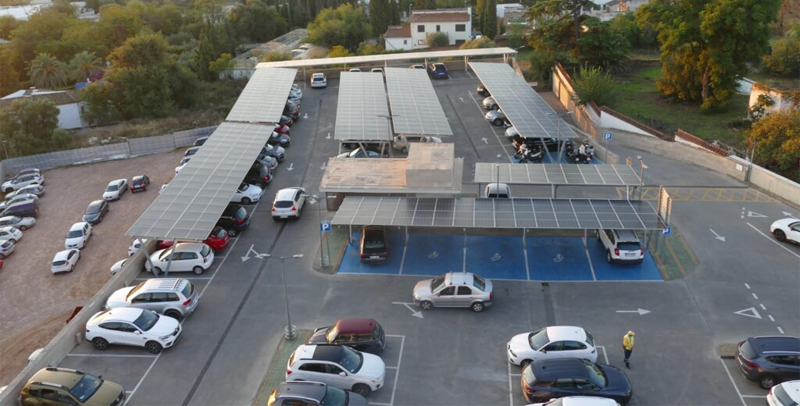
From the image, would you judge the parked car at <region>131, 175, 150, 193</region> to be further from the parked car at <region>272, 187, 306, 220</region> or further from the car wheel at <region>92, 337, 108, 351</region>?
the car wheel at <region>92, 337, 108, 351</region>

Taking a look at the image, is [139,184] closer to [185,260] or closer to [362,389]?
[185,260]

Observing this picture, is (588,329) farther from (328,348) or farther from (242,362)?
Result: (242,362)

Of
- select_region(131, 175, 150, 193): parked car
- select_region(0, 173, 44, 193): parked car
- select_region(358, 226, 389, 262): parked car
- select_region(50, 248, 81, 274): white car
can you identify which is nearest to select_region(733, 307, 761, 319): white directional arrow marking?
select_region(358, 226, 389, 262): parked car

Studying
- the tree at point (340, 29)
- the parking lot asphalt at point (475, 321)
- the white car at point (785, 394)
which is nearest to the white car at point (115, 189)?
the parking lot asphalt at point (475, 321)

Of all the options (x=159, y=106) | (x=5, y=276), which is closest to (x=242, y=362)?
(x=5, y=276)

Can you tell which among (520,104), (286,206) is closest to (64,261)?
(286,206)

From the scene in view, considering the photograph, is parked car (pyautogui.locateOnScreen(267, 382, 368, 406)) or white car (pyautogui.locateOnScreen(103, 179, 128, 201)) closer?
parked car (pyautogui.locateOnScreen(267, 382, 368, 406))
